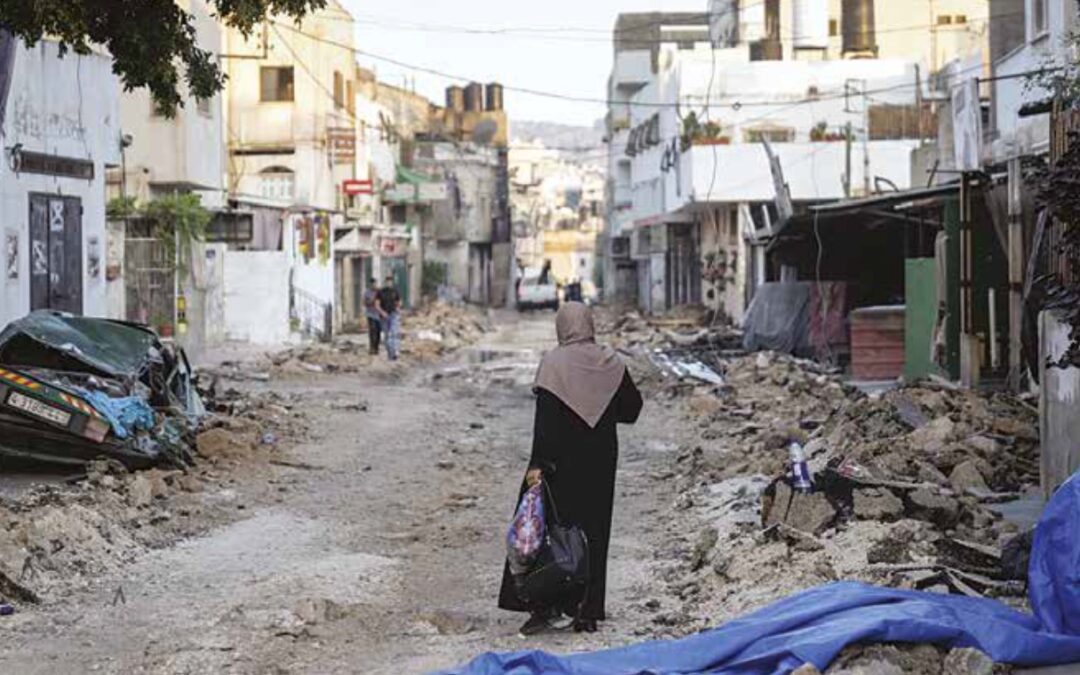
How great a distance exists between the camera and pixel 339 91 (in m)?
56.8

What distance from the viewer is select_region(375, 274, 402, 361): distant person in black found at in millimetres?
33344

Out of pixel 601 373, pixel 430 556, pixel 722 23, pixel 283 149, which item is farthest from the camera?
pixel 722 23

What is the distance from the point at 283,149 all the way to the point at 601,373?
44.5 metres

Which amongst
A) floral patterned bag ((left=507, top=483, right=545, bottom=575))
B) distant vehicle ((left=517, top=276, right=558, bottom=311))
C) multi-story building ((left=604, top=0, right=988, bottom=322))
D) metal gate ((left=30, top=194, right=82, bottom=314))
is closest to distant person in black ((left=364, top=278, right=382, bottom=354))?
multi-story building ((left=604, top=0, right=988, bottom=322))

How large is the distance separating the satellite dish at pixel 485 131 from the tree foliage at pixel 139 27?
89.2 meters

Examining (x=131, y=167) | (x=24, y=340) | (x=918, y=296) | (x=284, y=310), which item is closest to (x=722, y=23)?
(x=284, y=310)

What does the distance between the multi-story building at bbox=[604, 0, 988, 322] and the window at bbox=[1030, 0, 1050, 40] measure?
13.9m

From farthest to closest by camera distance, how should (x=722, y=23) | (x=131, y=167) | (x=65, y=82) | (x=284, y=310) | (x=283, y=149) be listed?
(x=722, y=23) < (x=283, y=149) < (x=284, y=310) < (x=131, y=167) < (x=65, y=82)

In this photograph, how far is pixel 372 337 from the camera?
34.9m

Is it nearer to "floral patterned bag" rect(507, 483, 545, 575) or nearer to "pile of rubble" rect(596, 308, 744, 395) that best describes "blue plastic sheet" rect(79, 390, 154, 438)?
"floral patterned bag" rect(507, 483, 545, 575)

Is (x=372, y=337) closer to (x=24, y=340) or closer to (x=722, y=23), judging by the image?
(x=24, y=340)

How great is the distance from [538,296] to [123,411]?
2458 inches

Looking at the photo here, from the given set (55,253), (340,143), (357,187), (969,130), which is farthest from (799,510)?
(357,187)

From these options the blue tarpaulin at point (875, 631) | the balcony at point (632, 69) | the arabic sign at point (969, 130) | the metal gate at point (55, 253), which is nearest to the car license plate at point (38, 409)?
the metal gate at point (55, 253)
